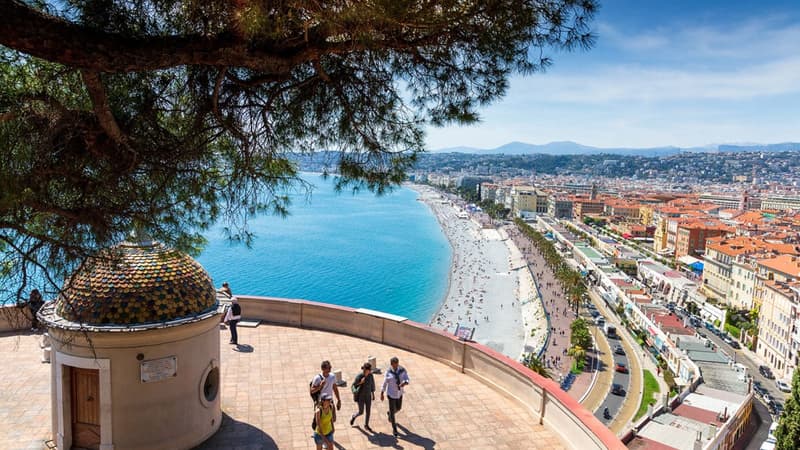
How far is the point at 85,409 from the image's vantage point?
229 inches

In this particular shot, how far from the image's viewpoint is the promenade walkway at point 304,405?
623cm

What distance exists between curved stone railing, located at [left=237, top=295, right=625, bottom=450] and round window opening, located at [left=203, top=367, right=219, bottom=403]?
10.3 feet

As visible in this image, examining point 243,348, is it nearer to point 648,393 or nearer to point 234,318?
point 234,318

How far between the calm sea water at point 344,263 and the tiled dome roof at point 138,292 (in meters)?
22.4

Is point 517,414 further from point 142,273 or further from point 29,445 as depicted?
point 29,445

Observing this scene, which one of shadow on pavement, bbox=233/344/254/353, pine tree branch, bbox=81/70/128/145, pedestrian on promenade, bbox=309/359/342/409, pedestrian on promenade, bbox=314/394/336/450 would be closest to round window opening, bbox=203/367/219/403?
pedestrian on promenade, bbox=309/359/342/409

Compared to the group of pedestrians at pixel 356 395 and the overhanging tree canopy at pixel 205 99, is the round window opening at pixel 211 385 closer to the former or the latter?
the group of pedestrians at pixel 356 395

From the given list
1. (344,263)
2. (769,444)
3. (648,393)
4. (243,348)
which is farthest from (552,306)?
(243,348)

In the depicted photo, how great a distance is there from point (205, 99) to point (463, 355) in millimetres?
4950

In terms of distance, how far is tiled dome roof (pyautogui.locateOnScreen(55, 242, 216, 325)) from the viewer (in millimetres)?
5711

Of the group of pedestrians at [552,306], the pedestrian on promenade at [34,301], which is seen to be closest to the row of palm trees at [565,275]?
the group of pedestrians at [552,306]

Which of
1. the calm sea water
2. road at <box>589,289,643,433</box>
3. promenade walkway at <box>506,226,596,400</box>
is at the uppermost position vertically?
the calm sea water

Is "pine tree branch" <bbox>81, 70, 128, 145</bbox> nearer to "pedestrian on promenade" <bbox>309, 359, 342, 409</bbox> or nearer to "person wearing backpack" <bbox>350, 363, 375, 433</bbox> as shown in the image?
"pedestrian on promenade" <bbox>309, 359, 342, 409</bbox>

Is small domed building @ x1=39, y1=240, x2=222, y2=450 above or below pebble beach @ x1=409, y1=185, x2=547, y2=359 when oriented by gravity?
above
